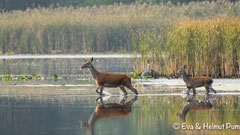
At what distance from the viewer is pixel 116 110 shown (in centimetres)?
1154

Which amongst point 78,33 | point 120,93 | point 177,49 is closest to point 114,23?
point 78,33

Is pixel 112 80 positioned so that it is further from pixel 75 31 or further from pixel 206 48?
pixel 75 31

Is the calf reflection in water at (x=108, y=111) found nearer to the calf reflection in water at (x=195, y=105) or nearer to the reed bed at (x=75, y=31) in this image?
the calf reflection in water at (x=195, y=105)

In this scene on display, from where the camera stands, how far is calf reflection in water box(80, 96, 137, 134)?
10.1 metres

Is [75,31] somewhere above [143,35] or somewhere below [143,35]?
above

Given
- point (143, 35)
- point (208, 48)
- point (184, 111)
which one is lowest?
point (184, 111)

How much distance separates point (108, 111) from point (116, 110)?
22 centimetres

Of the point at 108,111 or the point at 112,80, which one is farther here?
the point at 112,80

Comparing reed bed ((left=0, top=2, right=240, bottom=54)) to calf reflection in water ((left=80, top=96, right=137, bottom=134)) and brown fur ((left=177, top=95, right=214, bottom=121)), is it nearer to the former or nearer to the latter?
brown fur ((left=177, top=95, right=214, bottom=121))

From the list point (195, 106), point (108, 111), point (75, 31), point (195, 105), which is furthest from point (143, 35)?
point (75, 31)

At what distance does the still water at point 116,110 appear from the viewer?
956 centimetres

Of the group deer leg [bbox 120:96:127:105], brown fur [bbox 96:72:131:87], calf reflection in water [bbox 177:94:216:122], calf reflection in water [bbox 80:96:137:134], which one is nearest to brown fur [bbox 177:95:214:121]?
calf reflection in water [bbox 177:94:216:122]

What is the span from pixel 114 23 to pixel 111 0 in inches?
809

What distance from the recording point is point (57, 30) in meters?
33.9
